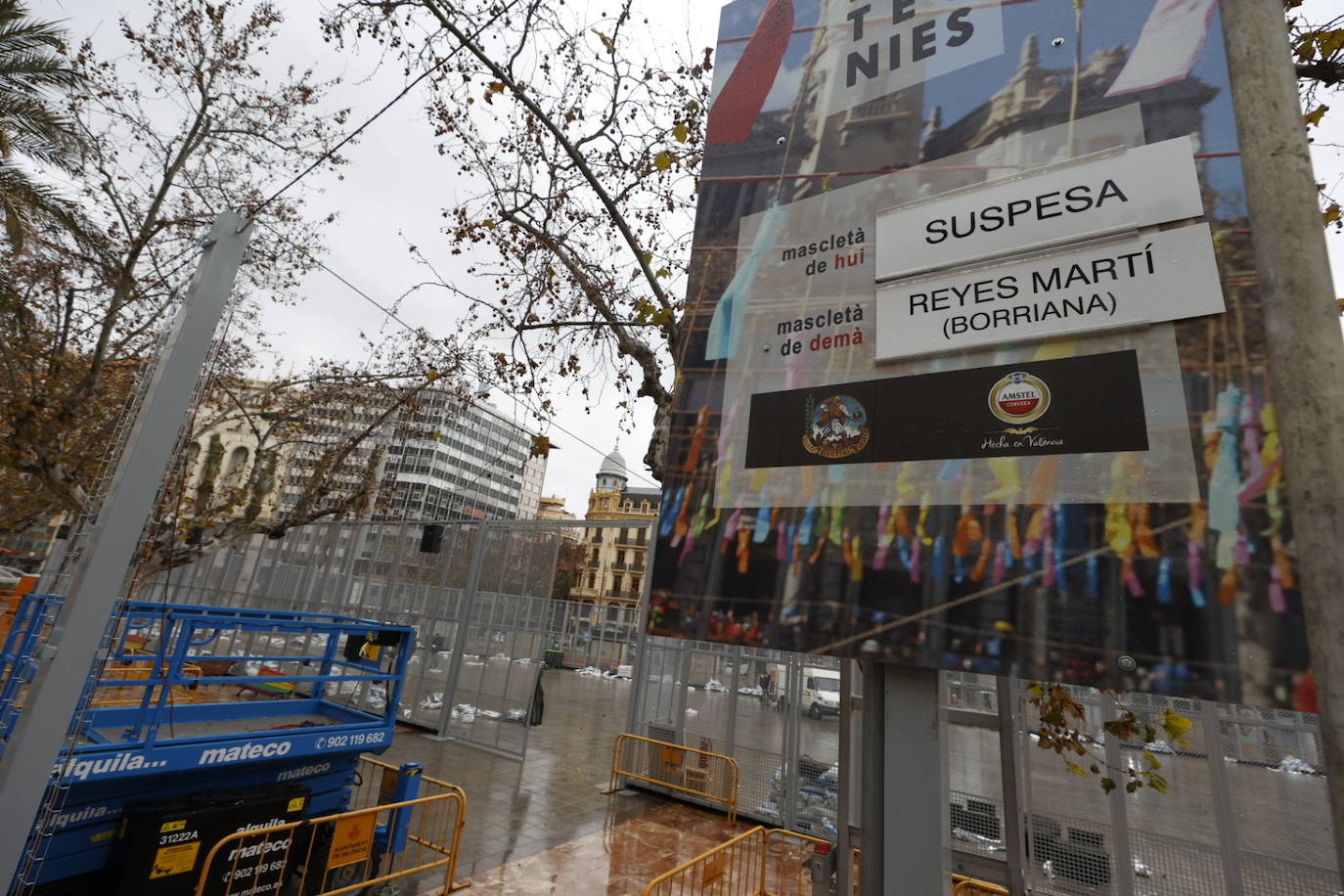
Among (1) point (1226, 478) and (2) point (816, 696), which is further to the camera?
(2) point (816, 696)

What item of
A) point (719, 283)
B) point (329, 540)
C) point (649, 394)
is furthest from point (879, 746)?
point (329, 540)

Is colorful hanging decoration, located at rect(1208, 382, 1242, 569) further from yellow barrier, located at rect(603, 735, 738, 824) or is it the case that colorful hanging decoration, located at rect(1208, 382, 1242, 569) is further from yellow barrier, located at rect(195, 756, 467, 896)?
yellow barrier, located at rect(603, 735, 738, 824)

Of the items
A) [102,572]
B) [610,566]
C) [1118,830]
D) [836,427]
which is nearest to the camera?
[836,427]

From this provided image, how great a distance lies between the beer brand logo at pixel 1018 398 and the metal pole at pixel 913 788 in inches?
42.0

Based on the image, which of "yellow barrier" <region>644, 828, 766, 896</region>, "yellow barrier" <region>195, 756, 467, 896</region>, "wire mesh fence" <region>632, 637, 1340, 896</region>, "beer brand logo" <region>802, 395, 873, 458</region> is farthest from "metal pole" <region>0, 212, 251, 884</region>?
"wire mesh fence" <region>632, 637, 1340, 896</region>

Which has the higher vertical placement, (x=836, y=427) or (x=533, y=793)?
(x=836, y=427)

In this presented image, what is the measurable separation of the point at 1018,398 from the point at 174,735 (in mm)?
7414

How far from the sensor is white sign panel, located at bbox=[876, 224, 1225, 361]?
2312mm

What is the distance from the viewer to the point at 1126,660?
2082 mm

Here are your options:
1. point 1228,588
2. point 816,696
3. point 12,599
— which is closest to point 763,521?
point 1228,588

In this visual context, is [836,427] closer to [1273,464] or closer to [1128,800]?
[1273,464]

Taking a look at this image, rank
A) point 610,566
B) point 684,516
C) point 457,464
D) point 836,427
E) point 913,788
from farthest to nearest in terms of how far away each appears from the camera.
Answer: point 457,464 < point 610,566 < point 684,516 < point 836,427 < point 913,788

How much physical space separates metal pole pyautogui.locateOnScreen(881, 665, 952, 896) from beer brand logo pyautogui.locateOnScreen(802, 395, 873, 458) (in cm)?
95

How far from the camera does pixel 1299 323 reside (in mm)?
1837
